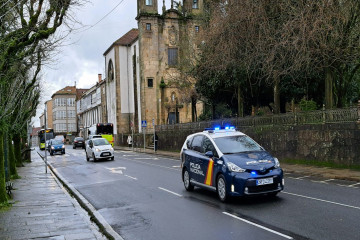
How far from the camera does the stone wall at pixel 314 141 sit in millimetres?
15891

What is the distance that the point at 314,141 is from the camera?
18.1 metres

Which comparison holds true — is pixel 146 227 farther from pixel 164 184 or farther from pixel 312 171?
pixel 312 171

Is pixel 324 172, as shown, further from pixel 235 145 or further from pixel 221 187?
pixel 221 187

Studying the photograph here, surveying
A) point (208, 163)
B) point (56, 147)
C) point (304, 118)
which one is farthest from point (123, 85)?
point (208, 163)

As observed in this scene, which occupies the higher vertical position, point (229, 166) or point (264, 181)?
point (229, 166)

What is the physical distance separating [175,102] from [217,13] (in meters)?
38.2

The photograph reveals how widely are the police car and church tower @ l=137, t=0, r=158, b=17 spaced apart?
48.3m

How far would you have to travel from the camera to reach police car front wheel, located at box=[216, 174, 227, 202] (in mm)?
9961

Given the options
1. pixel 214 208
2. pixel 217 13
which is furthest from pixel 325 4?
pixel 214 208

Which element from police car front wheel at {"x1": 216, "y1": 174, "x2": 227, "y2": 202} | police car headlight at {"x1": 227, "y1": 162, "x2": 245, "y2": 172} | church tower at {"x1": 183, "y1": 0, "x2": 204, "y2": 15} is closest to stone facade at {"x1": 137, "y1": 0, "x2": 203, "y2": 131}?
church tower at {"x1": 183, "y1": 0, "x2": 204, "y2": 15}

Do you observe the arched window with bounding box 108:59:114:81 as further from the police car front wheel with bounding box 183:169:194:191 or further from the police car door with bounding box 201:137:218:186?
the police car door with bounding box 201:137:218:186

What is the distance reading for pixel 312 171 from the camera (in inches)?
632

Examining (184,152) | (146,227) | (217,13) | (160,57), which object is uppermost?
(160,57)

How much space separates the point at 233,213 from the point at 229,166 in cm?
131
